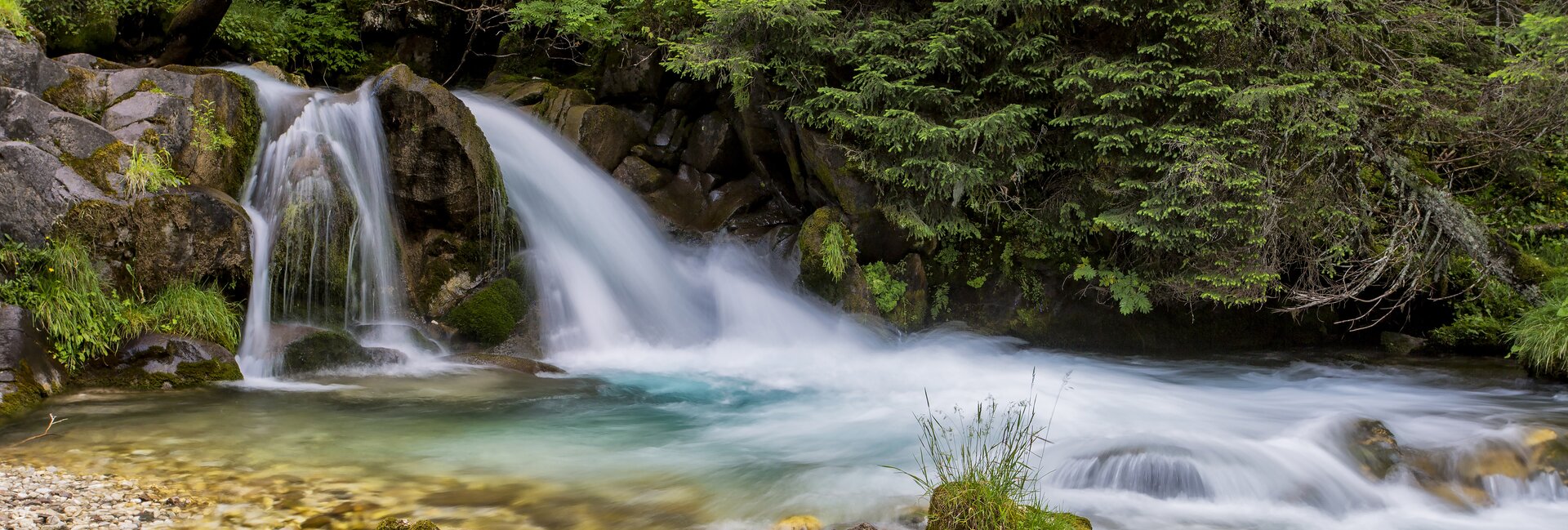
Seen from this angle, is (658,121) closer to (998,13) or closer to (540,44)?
(540,44)

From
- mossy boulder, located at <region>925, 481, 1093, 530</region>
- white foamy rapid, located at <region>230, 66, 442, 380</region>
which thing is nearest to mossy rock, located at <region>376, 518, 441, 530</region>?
mossy boulder, located at <region>925, 481, 1093, 530</region>

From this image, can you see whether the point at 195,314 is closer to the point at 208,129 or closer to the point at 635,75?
the point at 208,129

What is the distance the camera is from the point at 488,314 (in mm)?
8867

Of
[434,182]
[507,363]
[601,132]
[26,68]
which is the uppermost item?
[601,132]

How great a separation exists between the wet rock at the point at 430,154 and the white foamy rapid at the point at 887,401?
3.18ft

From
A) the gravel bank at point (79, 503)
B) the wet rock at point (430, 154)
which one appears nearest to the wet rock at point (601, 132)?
the wet rock at point (430, 154)

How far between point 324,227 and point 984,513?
7.16 metres

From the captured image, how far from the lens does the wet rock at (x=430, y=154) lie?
886cm

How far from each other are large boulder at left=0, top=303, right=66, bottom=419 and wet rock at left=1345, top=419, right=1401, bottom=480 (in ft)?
28.6

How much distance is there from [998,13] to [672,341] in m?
5.26

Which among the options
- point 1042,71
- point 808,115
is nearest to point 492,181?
point 808,115

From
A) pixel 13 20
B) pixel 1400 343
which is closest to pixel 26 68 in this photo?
pixel 13 20

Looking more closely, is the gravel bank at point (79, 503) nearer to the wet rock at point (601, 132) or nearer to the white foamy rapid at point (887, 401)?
the white foamy rapid at point (887, 401)

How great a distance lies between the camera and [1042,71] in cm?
915
